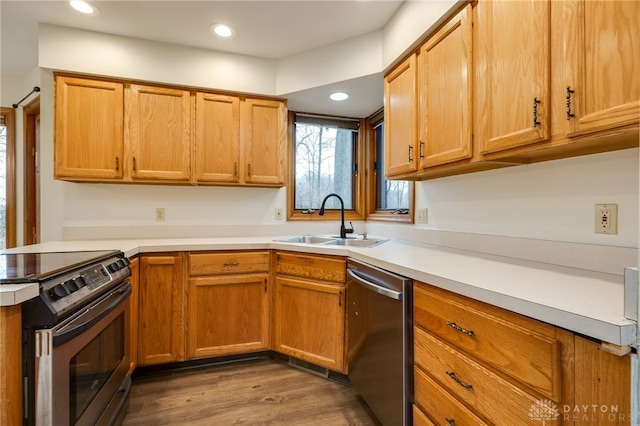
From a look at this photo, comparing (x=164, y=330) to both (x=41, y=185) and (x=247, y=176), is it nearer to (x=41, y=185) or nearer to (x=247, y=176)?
(x=247, y=176)

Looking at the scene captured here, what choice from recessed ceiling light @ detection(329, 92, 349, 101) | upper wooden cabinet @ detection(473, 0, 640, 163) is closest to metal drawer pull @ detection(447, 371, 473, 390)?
upper wooden cabinet @ detection(473, 0, 640, 163)

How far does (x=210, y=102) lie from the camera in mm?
2471

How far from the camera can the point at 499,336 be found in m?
0.87

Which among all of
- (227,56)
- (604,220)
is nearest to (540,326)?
(604,220)

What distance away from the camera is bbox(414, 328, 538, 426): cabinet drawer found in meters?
0.82

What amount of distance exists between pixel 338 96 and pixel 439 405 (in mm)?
2294

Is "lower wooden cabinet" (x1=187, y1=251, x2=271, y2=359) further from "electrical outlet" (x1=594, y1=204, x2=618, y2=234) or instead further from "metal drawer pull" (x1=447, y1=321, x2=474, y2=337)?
"electrical outlet" (x1=594, y1=204, x2=618, y2=234)

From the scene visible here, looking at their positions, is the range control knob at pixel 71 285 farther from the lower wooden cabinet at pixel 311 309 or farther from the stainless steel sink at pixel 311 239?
the stainless steel sink at pixel 311 239

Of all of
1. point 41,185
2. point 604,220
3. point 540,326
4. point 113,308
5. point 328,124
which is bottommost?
point 113,308

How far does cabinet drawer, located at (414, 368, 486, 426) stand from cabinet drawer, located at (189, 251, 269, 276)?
135 centimetres

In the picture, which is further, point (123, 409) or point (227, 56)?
point (227, 56)

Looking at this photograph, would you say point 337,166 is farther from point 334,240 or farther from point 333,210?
point 334,240

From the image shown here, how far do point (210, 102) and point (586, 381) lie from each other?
2663mm

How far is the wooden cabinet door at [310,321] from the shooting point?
200 cm
